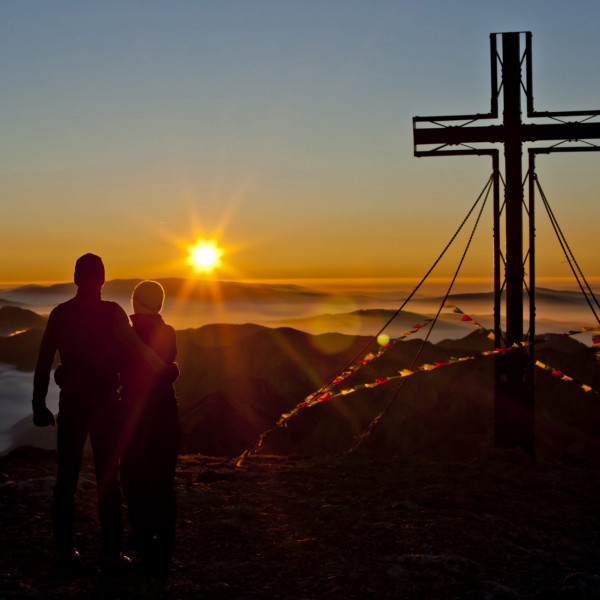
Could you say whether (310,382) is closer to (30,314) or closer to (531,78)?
(531,78)

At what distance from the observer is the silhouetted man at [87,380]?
5.85m

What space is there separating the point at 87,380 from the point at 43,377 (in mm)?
355

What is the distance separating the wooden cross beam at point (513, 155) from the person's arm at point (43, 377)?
24.2ft

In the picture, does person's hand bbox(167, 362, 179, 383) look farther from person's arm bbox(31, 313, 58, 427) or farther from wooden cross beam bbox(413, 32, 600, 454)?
wooden cross beam bbox(413, 32, 600, 454)

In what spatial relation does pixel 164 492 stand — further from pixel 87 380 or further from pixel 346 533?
pixel 346 533

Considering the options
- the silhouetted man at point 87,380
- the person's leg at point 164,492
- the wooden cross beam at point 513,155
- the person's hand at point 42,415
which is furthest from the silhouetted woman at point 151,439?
the wooden cross beam at point 513,155

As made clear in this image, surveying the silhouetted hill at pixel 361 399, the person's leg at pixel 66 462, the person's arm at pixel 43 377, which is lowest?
the silhouetted hill at pixel 361 399

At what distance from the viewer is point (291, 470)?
34.4 ft

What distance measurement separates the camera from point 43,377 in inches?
232

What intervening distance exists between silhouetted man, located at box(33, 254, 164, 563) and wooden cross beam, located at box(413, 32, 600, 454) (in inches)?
278

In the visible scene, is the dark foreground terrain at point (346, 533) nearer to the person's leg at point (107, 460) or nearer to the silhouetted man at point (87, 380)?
the person's leg at point (107, 460)

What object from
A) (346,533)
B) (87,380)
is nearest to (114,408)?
(87,380)

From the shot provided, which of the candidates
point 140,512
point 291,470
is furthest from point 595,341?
point 140,512

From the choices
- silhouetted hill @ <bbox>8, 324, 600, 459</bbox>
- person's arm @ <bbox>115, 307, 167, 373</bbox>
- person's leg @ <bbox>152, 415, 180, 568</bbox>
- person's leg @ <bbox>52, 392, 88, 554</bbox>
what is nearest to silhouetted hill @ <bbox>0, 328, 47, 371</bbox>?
silhouetted hill @ <bbox>8, 324, 600, 459</bbox>
